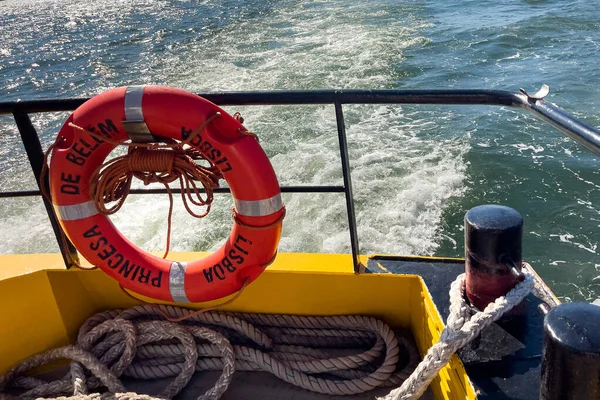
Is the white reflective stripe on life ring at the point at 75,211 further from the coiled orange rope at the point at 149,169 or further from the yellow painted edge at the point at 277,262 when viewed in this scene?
the yellow painted edge at the point at 277,262

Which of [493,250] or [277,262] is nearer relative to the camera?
[493,250]

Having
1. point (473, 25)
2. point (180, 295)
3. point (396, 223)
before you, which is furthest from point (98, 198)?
point (473, 25)

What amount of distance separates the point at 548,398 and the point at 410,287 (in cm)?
81

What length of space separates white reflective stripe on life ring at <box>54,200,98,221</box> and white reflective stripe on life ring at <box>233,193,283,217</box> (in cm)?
47

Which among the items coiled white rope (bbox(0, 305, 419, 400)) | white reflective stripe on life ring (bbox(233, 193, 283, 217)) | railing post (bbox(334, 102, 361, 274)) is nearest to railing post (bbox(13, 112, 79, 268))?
coiled white rope (bbox(0, 305, 419, 400))

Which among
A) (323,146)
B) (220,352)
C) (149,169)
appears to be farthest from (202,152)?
(323,146)

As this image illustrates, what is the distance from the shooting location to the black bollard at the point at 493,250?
1.51 m

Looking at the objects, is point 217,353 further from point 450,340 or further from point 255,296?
point 450,340

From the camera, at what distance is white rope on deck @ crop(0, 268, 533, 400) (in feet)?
6.06

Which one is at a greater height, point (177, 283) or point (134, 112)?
point (134, 112)

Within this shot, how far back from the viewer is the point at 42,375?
2037mm

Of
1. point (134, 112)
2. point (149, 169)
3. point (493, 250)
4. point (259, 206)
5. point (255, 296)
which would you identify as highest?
point (134, 112)

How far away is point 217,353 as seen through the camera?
196 centimetres

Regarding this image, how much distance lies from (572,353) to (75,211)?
140cm
